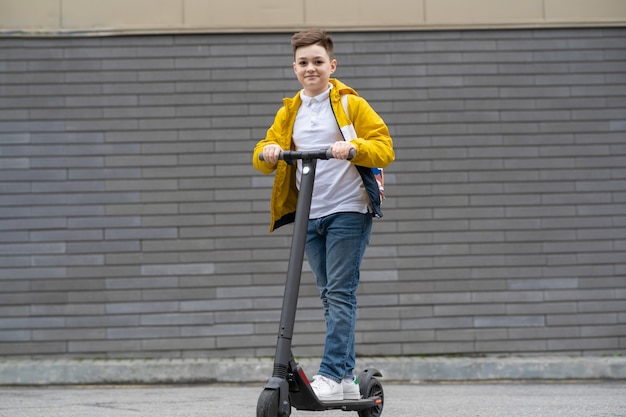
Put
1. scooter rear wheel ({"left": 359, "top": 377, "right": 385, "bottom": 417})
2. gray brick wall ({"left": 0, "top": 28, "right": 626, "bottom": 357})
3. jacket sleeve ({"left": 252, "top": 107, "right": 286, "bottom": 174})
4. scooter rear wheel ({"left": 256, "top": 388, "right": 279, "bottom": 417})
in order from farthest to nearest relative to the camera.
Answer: gray brick wall ({"left": 0, "top": 28, "right": 626, "bottom": 357}) → scooter rear wheel ({"left": 359, "top": 377, "right": 385, "bottom": 417}) → jacket sleeve ({"left": 252, "top": 107, "right": 286, "bottom": 174}) → scooter rear wheel ({"left": 256, "top": 388, "right": 279, "bottom": 417})

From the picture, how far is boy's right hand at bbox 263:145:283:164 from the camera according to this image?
14.2 ft

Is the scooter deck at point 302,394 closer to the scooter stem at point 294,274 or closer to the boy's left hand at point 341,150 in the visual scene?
the scooter stem at point 294,274

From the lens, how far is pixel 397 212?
28.4ft

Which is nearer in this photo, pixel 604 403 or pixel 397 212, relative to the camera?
pixel 604 403

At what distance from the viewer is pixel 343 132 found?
4.56m

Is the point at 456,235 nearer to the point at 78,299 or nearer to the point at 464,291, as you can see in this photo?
the point at 464,291

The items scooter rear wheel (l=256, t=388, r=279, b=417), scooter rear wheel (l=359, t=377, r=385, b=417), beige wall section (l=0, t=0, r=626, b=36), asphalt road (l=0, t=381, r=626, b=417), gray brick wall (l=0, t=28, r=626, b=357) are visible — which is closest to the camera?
scooter rear wheel (l=256, t=388, r=279, b=417)

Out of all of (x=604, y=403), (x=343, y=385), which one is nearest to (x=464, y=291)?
(x=604, y=403)

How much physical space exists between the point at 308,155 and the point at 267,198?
4402 mm

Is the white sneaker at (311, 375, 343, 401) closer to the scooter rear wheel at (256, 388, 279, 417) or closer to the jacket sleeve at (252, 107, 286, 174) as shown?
the scooter rear wheel at (256, 388, 279, 417)

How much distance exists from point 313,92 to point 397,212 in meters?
4.11

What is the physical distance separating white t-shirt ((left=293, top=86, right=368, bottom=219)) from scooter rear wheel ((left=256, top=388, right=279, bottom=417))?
40.0 inches

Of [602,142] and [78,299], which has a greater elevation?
[602,142]

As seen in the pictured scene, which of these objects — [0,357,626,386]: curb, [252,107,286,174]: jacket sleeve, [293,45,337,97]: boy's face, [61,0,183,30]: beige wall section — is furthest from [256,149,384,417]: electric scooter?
[61,0,183,30]: beige wall section
